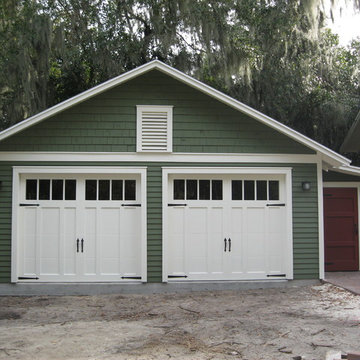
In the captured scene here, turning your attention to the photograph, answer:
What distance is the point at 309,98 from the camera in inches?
627

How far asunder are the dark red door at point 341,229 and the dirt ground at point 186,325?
1881mm

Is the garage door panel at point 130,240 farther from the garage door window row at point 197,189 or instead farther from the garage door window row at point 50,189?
the garage door window row at point 50,189

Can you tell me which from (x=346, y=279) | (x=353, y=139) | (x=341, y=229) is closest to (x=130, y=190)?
(x=346, y=279)

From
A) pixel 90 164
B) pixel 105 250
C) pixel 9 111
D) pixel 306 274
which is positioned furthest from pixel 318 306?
pixel 9 111

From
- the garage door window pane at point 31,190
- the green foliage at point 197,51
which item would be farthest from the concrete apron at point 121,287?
the green foliage at point 197,51

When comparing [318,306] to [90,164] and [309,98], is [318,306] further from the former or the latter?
[309,98]

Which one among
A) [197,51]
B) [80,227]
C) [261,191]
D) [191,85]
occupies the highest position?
[197,51]

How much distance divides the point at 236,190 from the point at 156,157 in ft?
5.53

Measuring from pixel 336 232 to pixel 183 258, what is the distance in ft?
12.2

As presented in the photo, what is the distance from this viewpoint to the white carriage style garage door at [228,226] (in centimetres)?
919

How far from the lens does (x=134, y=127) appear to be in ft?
29.8

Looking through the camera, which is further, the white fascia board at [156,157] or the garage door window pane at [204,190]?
the garage door window pane at [204,190]

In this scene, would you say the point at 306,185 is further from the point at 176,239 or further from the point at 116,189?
the point at 116,189

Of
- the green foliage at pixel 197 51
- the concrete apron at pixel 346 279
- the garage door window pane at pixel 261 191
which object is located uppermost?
the green foliage at pixel 197 51
